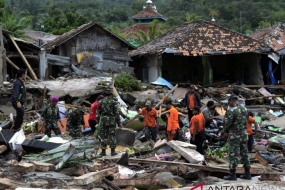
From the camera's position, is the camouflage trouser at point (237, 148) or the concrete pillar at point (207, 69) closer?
the camouflage trouser at point (237, 148)

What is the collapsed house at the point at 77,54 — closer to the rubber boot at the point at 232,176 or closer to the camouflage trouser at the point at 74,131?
the camouflage trouser at the point at 74,131

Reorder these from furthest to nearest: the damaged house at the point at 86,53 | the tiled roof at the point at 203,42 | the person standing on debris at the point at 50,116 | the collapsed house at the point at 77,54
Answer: the damaged house at the point at 86,53 → the collapsed house at the point at 77,54 → the tiled roof at the point at 203,42 → the person standing on debris at the point at 50,116

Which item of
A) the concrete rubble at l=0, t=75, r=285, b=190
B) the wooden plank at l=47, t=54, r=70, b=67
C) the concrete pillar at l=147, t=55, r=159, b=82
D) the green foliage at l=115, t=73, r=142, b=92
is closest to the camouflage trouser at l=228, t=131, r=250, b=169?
the concrete rubble at l=0, t=75, r=285, b=190

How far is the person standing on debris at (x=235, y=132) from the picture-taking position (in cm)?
908

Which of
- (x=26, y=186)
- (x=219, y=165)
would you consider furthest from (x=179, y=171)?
(x=26, y=186)

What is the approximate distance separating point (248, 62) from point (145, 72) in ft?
20.1

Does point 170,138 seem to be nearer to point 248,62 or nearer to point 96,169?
point 96,169

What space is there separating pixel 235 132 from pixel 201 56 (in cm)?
1932

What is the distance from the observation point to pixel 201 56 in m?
28.2

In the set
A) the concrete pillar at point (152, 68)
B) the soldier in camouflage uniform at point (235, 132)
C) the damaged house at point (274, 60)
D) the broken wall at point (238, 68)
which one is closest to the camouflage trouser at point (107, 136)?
the soldier in camouflage uniform at point (235, 132)

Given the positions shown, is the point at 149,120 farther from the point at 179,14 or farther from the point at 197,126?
the point at 179,14

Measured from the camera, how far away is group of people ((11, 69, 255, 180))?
913 cm

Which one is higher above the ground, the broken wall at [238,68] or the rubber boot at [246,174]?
the broken wall at [238,68]

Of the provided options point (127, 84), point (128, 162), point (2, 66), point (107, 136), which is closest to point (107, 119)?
point (107, 136)
